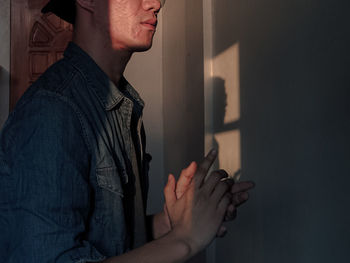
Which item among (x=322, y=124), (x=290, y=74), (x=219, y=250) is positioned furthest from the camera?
(x=219, y=250)

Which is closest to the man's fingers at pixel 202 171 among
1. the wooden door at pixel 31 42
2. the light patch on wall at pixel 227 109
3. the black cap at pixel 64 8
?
the black cap at pixel 64 8

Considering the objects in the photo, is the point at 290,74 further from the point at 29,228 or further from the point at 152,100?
the point at 152,100

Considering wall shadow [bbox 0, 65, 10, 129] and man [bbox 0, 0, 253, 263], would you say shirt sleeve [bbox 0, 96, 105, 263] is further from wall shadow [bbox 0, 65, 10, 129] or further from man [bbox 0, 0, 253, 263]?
wall shadow [bbox 0, 65, 10, 129]

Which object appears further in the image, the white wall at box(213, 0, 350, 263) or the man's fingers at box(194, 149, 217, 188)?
the white wall at box(213, 0, 350, 263)

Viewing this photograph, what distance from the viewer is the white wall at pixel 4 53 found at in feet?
10.3

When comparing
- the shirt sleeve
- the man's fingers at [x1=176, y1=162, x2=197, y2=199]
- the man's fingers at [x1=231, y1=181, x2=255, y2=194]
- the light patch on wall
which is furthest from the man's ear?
the light patch on wall

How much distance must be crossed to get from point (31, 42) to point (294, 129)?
99.1 inches

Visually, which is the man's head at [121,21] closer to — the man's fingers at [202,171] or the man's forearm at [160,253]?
the man's fingers at [202,171]

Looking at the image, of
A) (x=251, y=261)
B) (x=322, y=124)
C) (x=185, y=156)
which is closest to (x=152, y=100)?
(x=185, y=156)

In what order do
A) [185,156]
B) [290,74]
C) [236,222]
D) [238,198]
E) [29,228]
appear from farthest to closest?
[185,156] < [236,222] < [290,74] < [238,198] < [29,228]

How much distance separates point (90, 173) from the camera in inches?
31.8

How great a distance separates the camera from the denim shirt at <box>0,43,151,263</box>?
0.68 meters

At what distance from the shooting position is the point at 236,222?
6.11ft

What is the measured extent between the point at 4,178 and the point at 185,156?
1.77 meters
